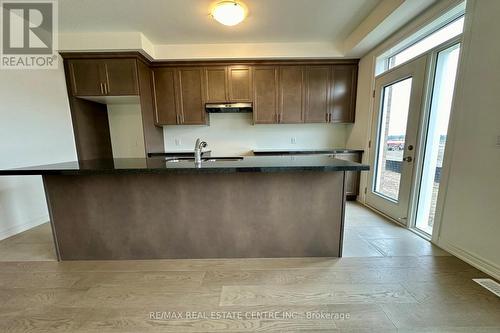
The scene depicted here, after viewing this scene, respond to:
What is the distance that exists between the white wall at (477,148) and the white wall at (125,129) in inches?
173

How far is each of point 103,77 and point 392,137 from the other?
4305mm

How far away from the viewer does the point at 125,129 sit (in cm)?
369

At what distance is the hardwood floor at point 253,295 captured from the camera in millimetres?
1177

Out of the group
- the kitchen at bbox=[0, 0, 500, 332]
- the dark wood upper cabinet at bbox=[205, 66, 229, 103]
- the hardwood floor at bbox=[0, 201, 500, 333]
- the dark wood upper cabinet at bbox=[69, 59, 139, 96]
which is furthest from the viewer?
the dark wood upper cabinet at bbox=[205, 66, 229, 103]

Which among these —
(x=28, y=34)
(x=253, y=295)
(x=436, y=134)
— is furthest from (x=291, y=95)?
(x=28, y=34)

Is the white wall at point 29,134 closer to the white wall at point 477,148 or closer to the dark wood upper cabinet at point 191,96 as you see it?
the dark wood upper cabinet at point 191,96

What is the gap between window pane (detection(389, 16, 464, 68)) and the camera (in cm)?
187

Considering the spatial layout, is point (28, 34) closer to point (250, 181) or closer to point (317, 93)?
point (250, 181)

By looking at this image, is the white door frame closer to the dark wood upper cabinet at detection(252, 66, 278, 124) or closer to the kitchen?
the kitchen

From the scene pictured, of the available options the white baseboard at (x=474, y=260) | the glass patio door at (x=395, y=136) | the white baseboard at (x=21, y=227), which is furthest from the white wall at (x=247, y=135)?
the white baseboard at (x=474, y=260)

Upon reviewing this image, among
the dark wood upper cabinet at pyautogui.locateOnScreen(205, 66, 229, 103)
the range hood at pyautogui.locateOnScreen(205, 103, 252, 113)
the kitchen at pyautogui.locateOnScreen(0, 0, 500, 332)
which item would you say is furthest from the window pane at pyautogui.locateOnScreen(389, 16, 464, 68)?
the dark wood upper cabinet at pyautogui.locateOnScreen(205, 66, 229, 103)

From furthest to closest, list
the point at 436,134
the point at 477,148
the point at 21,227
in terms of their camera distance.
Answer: the point at 21,227 < the point at 436,134 < the point at 477,148

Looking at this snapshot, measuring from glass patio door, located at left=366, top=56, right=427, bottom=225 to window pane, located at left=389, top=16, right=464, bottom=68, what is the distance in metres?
0.18

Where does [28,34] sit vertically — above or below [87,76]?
above
